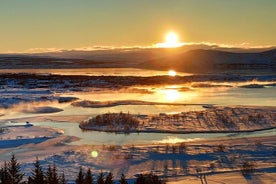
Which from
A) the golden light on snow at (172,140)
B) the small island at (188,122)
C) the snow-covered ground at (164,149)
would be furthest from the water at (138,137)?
the small island at (188,122)

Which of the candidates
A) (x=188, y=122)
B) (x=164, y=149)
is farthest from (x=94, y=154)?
(x=188, y=122)

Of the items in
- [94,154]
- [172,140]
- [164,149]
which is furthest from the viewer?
[172,140]

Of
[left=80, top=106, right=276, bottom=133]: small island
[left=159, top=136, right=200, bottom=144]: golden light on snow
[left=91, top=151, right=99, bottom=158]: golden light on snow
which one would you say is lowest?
[left=91, top=151, right=99, bottom=158]: golden light on snow

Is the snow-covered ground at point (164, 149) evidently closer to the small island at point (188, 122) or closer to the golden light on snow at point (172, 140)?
the small island at point (188, 122)

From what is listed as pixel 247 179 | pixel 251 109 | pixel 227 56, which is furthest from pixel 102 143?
pixel 227 56

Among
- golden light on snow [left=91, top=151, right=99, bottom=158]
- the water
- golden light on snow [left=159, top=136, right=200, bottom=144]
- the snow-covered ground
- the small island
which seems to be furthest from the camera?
the small island

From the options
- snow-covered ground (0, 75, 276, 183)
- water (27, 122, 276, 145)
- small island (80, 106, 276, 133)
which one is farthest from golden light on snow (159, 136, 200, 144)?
small island (80, 106, 276, 133)

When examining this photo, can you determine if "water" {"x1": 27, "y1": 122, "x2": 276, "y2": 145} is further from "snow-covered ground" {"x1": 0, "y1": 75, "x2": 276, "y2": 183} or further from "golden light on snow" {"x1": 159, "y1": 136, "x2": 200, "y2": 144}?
"snow-covered ground" {"x1": 0, "y1": 75, "x2": 276, "y2": 183}

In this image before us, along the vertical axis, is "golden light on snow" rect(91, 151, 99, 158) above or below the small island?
below

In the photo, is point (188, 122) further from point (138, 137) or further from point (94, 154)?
point (94, 154)

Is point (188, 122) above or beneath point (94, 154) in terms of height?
above

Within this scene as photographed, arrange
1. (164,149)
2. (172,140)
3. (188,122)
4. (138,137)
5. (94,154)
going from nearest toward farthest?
(94,154) < (164,149) < (172,140) < (138,137) < (188,122)

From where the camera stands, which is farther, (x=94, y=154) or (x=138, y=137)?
(x=138, y=137)

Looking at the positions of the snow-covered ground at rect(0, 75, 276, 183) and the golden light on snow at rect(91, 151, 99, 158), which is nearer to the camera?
the snow-covered ground at rect(0, 75, 276, 183)
